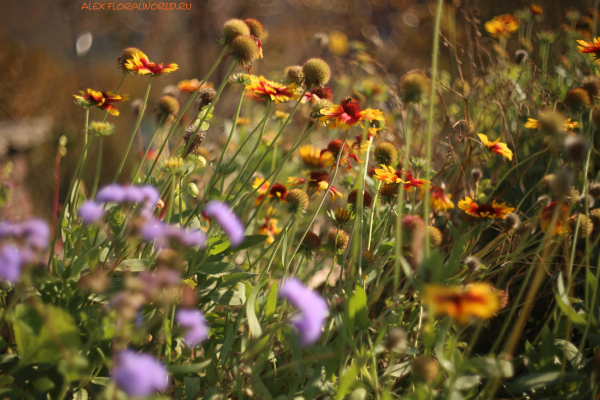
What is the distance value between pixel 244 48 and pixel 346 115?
0.33 m

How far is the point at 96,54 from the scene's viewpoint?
4.31 metres

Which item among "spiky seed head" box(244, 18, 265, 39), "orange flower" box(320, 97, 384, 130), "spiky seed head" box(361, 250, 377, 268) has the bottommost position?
"spiky seed head" box(361, 250, 377, 268)

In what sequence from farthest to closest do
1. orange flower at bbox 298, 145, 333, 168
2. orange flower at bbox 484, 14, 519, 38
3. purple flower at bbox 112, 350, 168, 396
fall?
orange flower at bbox 484, 14, 519, 38 → orange flower at bbox 298, 145, 333, 168 → purple flower at bbox 112, 350, 168, 396

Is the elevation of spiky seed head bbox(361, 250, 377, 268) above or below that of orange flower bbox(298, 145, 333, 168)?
below

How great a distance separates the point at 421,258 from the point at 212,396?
0.46 meters

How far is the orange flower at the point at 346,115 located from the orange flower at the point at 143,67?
442 mm

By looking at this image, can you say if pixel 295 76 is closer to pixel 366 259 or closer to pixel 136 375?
pixel 366 259

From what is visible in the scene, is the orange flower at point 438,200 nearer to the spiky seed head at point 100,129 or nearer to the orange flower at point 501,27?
the spiky seed head at point 100,129

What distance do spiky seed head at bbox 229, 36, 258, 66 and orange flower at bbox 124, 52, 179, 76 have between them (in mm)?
171

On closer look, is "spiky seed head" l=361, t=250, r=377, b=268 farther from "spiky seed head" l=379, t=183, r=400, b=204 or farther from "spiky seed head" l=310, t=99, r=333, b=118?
"spiky seed head" l=310, t=99, r=333, b=118

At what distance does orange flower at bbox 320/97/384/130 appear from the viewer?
989 millimetres

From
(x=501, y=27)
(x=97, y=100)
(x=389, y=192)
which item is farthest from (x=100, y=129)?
(x=501, y=27)

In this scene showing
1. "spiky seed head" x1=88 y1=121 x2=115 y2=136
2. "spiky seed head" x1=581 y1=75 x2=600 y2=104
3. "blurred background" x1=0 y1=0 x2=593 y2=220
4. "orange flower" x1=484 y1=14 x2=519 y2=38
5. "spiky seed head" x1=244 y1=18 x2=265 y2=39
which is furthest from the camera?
"blurred background" x1=0 y1=0 x2=593 y2=220

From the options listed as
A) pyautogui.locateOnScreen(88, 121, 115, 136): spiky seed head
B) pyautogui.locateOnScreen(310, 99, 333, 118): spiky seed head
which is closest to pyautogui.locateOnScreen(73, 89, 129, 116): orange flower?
pyautogui.locateOnScreen(88, 121, 115, 136): spiky seed head
